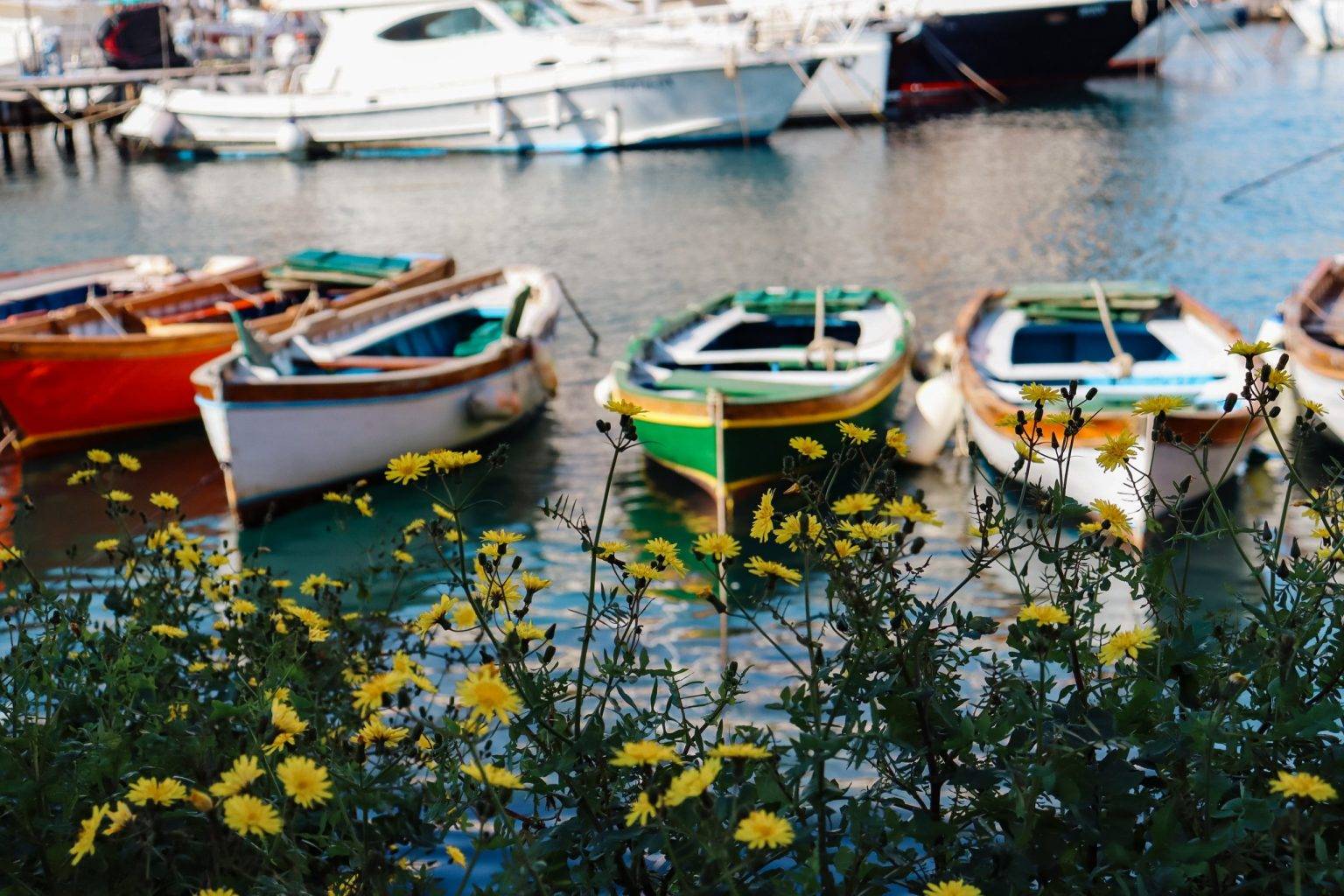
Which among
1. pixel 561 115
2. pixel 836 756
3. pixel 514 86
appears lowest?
pixel 561 115

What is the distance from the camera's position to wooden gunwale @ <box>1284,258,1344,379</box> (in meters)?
8.22

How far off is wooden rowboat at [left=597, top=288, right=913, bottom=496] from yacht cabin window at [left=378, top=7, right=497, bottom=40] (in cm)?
2017

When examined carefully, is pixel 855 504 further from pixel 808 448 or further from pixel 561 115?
pixel 561 115

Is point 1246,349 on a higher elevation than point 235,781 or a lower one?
higher

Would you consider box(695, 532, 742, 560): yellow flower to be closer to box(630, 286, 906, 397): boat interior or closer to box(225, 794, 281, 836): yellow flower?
box(225, 794, 281, 836): yellow flower

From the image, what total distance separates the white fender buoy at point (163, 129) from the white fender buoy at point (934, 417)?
2740 centimetres

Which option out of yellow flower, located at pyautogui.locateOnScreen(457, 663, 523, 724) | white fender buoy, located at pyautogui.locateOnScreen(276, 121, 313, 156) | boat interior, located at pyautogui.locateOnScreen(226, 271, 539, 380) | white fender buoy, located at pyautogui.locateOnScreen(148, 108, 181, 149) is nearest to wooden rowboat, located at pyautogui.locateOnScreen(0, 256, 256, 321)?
boat interior, located at pyautogui.locateOnScreen(226, 271, 539, 380)

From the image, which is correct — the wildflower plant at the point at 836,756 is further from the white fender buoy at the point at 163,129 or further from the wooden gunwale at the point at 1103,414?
the white fender buoy at the point at 163,129

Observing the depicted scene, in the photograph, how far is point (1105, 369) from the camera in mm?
8820

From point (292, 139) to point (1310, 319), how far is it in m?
25.3

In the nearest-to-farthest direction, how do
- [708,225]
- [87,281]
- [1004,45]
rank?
1. [87,281]
2. [708,225]
3. [1004,45]

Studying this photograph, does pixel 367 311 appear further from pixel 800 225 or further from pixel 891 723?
pixel 800 225

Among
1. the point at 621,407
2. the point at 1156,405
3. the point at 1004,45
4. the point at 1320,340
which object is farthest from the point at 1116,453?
the point at 1004,45

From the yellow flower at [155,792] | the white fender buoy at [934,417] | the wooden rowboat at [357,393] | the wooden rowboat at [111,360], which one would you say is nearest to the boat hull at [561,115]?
the wooden rowboat at [111,360]
